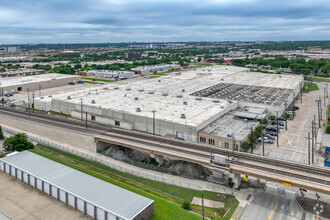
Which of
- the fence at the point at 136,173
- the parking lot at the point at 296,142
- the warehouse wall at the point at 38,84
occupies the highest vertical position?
the warehouse wall at the point at 38,84

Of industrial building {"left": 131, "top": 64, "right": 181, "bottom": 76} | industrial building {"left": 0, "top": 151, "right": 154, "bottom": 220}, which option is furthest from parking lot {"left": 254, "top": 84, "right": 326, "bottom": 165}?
industrial building {"left": 131, "top": 64, "right": 181, "bottom": 76}

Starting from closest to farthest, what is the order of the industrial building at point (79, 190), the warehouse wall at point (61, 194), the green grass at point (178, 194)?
the industrial building at point (79, 190), the warehouse wall at point (61, 194), the green grass at point (178, 194)

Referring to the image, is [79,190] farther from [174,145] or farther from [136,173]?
[174,145]

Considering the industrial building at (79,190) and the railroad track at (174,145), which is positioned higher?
the railroad track at (174,145)

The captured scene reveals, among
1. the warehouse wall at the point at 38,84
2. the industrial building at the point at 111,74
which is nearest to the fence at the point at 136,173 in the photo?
the warehouse wall at the point at 38,84

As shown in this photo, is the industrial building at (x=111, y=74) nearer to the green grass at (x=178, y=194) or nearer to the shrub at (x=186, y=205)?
the green grass at (x=178, y=194)

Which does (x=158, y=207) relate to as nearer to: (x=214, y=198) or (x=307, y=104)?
(x=214, y=198)

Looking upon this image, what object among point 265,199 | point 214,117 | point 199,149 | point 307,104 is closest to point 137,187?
point 199,149
